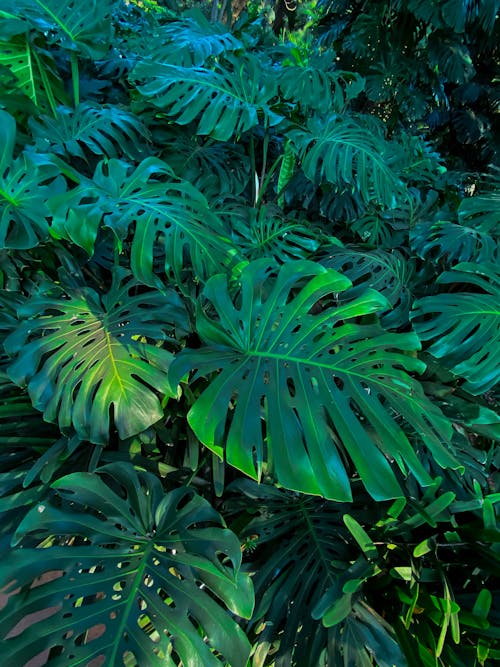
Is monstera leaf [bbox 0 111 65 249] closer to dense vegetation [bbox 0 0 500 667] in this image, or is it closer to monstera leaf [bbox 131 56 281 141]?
dense vegetation [bbox 0 0 500 667]

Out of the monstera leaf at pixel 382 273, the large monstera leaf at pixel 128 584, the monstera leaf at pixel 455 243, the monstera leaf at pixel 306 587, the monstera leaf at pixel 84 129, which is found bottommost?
the monstera leaf at pixel 306 587

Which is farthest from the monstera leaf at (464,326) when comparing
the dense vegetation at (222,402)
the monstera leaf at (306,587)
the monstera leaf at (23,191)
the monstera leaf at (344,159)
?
the monstera leaf at (23,191)

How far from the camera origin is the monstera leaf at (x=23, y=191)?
2.78 ft

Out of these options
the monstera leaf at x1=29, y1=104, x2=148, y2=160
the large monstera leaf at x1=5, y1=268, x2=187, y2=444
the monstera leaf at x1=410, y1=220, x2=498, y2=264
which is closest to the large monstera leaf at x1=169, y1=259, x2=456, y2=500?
the large monstera leaf at x1=5, y1=268, x2=187, y2=444

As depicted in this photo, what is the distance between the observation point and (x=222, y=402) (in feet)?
2.15

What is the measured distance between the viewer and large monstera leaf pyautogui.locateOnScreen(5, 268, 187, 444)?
755 mm

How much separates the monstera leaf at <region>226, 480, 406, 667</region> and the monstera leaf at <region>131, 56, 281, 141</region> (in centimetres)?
103

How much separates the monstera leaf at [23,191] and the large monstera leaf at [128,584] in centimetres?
50

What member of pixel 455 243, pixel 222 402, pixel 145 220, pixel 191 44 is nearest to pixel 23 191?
pixel 145 220

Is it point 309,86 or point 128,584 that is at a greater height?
point 309,86

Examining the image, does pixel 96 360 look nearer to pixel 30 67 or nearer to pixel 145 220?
pixel 145 220

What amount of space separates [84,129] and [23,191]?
0.48m

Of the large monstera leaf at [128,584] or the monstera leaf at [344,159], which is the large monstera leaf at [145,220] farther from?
the monstera leaf at [344,159]

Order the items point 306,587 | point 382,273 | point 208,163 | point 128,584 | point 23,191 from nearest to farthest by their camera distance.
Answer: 1. point 128,584
2. point 306,587
3. point 23,191
4. point 382,273
5. point 208,163
